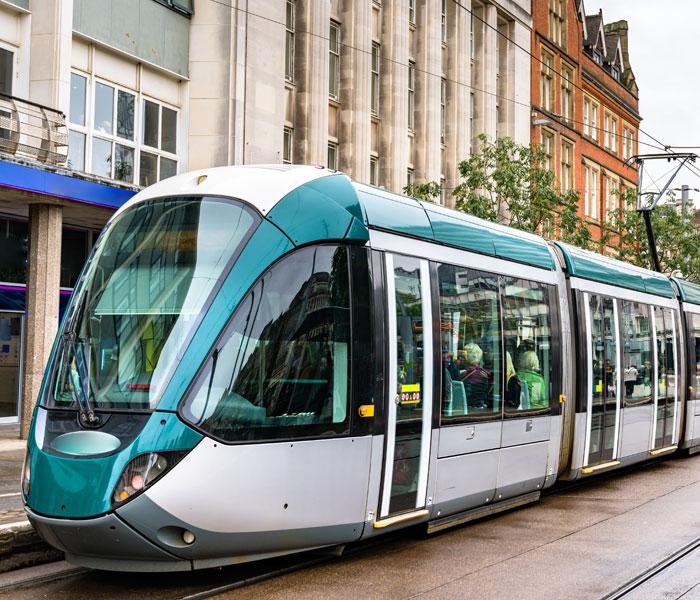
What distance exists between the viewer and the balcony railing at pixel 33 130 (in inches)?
661

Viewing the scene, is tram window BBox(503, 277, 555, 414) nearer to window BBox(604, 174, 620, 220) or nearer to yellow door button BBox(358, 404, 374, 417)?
yellow door button BBox(358, 404, 374, 417)

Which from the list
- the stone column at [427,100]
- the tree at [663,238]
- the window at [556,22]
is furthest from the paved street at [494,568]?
the window at [556,22]

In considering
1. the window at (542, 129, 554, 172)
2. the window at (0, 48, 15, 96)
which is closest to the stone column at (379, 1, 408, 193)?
the window at (0, 48, 15, 96)

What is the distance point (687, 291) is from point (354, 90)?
39.9 ft

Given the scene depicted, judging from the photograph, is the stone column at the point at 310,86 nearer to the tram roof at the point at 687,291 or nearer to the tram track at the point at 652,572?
the tram roof at the point at 687,291

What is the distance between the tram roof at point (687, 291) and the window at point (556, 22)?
26965 mm

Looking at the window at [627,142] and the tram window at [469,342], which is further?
the window at [627,142]

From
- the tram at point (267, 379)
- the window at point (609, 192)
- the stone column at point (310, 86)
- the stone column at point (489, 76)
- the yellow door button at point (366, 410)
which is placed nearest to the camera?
the tram at point (267, 379)

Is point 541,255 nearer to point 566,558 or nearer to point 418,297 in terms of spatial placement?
point 418,297

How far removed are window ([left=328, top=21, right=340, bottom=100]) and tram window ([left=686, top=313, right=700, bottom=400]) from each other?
12.5m

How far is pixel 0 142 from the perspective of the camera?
1645 cm

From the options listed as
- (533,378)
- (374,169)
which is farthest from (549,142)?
(533,378)

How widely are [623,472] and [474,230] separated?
22.9 feet

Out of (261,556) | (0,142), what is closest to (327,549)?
(261,556)
